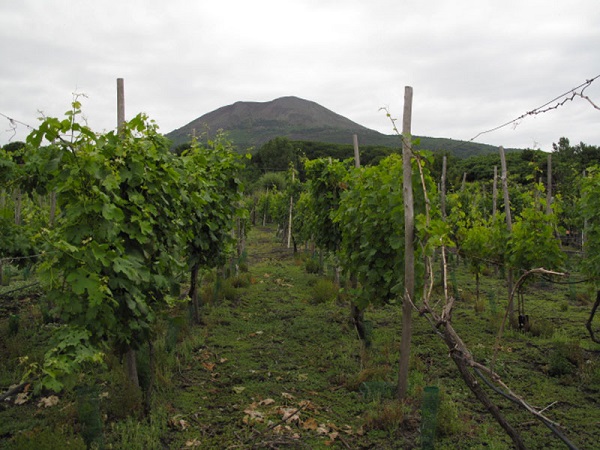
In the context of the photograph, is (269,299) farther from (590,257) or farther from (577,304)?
(577,304)

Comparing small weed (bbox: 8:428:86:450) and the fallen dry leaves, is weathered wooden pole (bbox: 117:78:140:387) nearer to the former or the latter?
small weed (bbox: 8:428:86:450)

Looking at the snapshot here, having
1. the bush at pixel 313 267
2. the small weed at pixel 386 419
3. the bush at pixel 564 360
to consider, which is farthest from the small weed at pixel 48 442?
the bush at pixel 313 267

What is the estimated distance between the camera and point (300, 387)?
5.62m

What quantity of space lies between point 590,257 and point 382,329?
3.86 m

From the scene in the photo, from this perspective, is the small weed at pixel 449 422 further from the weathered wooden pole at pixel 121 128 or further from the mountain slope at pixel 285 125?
the mountain slope at pixel 285 125

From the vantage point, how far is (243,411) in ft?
15.9

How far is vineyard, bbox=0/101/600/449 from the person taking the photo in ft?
12.2

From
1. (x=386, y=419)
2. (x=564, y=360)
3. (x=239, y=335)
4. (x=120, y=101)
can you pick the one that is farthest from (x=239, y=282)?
(x=564, y=360)

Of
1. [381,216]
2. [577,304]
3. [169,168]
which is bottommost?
[577,304]

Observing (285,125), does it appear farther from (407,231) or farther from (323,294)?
(407,231)

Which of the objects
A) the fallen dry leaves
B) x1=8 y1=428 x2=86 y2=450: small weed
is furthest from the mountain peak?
x1=8 y1=428 x2=86 y2=450: small weed

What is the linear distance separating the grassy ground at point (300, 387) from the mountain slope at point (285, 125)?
84.8 m

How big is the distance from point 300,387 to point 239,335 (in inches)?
93.7

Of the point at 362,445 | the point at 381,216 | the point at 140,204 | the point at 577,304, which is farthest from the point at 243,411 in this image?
the point at 577,304
